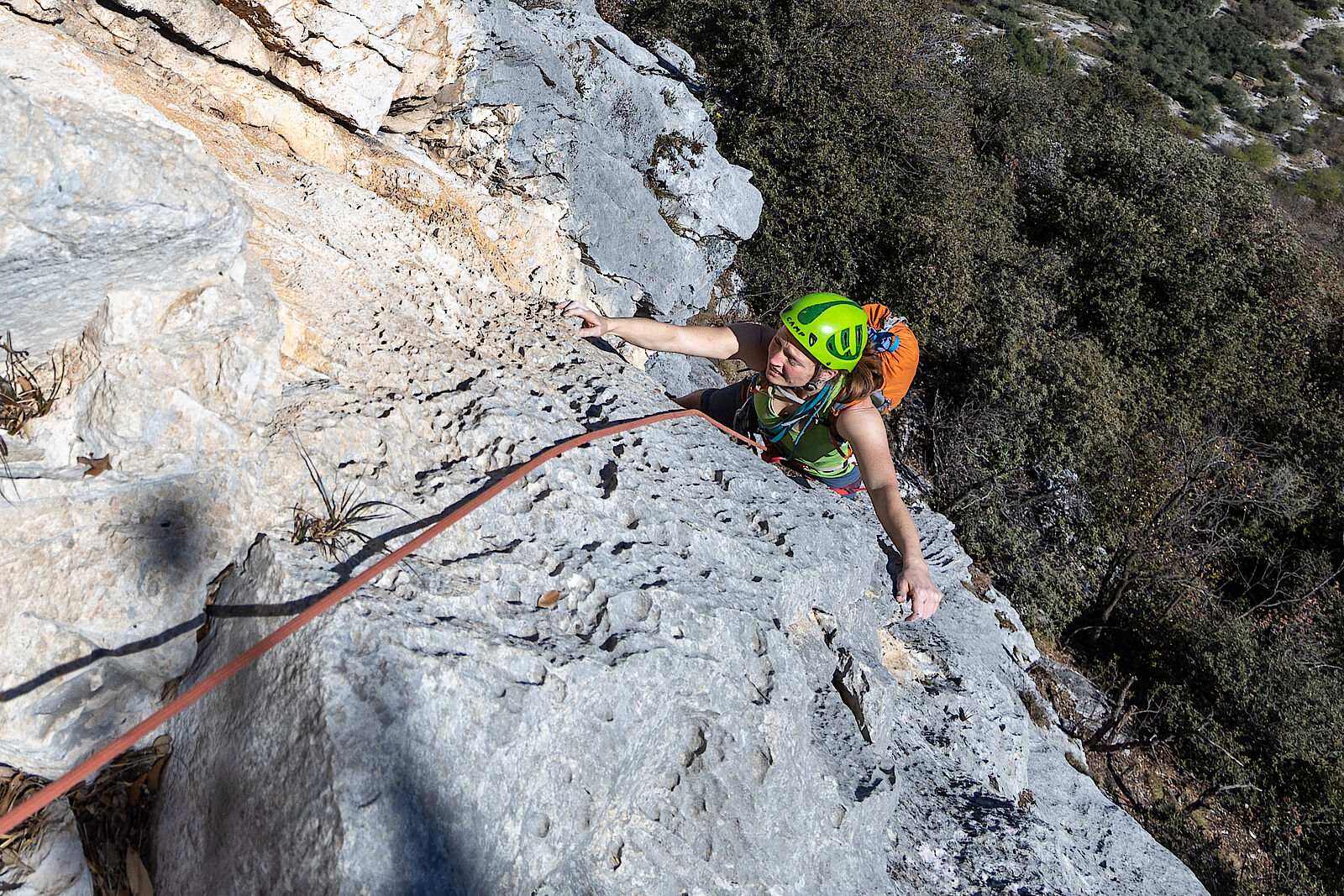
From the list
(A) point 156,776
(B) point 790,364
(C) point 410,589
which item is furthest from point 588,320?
(A) point 156,776

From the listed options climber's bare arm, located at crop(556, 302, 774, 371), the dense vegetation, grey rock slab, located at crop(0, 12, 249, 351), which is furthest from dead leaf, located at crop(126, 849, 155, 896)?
the dense vegetation

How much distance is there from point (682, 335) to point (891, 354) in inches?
46.0

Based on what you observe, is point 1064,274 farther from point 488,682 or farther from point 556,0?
point 488,682

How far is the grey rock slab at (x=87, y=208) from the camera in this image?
1.89 metres

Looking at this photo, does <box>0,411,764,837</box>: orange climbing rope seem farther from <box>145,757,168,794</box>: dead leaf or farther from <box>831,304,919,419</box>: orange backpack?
<box>831,304,919,419</box>: orange backpack

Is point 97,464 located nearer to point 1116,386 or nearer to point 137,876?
point 137,876

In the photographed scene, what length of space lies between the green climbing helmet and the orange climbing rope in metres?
0.87

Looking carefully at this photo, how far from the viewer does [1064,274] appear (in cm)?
1315

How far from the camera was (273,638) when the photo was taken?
1.87m

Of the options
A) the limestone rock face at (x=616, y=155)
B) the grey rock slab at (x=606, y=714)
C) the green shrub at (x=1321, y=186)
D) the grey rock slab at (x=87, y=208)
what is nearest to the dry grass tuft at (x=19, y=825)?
the grey rock slab at (x=606, y=714)

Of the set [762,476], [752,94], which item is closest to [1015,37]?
[752,94]

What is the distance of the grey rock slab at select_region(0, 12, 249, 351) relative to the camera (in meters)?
1.89

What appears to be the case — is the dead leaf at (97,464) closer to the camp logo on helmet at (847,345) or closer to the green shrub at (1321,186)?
the camp logo on helmet at (847,345)

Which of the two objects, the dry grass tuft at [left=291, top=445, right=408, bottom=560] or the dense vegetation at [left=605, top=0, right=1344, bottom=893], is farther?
the dense vegetation at [left=605, top=0, right=1344, bottom=893]
